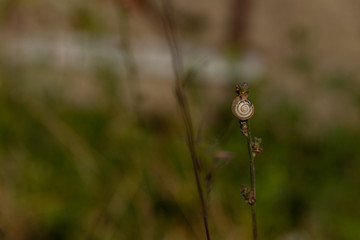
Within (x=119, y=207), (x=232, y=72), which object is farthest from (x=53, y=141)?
(x=232, y=72)

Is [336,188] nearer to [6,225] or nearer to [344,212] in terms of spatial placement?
[344,212]

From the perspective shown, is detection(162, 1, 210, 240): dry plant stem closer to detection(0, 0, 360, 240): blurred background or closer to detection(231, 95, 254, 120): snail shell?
detection(0, 0, 360, 240): blurred background

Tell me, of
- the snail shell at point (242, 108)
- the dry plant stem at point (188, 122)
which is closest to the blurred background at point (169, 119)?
the dry plant stem at point (188, 122)

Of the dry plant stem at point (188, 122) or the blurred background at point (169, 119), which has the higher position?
the dry plant stem at point (188, 122)

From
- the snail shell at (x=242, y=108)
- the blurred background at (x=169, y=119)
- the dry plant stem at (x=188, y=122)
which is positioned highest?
the snail shell at (x=242, y=108)

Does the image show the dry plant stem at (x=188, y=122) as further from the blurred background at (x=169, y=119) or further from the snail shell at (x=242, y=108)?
the snail shell at (x=242, y=108)

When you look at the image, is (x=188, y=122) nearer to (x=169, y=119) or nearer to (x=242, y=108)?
(x=242, y=108)

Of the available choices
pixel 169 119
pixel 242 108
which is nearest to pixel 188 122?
pixel 242 108

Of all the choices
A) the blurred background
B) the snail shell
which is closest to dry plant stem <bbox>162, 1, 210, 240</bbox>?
the blurred background

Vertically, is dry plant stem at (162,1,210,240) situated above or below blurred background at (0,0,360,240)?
above
